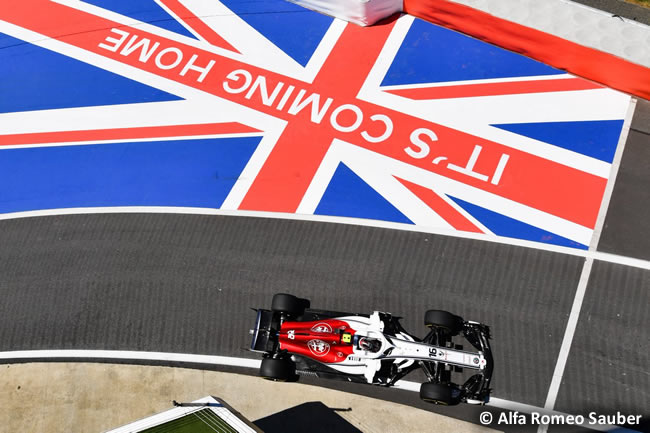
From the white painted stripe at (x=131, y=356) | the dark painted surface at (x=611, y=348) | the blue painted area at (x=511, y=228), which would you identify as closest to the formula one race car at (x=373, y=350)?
the white painted stripe at (x=131, y=356)

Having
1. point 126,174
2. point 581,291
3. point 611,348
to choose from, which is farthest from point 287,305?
point 611,348

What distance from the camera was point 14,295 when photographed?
12.0 m

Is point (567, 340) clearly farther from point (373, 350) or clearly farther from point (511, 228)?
point (373, 350)

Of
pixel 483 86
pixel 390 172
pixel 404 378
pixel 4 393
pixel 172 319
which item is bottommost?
pixel 4 393

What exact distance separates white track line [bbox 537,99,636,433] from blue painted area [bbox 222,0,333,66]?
7734 mm

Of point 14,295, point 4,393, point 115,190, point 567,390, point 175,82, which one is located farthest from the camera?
point 175,82

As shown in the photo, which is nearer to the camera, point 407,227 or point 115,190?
point 407,227

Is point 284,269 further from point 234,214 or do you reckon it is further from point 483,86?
point 483,86

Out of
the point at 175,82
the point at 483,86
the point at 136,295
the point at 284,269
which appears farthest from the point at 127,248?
the point at 483,86

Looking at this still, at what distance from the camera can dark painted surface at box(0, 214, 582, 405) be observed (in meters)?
10.8

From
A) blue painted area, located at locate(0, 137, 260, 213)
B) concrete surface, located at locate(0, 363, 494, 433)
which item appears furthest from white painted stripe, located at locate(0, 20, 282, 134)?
concrete surface, located at locate(0, 363, 494, 433)

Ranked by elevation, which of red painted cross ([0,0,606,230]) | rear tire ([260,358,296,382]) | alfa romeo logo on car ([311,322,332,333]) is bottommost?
rear tire ([260,358,296,382])

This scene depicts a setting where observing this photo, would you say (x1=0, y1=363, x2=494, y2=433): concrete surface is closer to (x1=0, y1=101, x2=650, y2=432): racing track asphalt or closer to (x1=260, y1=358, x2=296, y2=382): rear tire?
(x1=0, y1=101, x2=650, y2=432): racing track asphalt

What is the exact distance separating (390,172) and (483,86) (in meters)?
3.30
